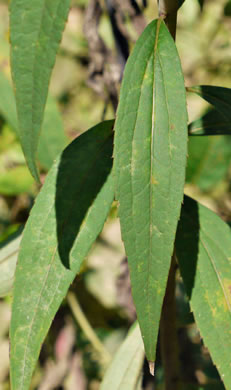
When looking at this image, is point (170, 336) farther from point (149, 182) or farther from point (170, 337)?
point (149, 182)

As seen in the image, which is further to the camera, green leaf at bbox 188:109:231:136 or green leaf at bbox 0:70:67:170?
green leaf at bbox 0:70:67:170

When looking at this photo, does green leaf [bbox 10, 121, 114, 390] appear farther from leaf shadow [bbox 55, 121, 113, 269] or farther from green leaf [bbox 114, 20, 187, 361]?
green leaf [bbox 114, 20, 187, 361]

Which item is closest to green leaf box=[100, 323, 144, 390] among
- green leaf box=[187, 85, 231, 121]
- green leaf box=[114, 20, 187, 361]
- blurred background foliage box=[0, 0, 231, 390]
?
blurred background foliage box=[0, 0, 231, 390]

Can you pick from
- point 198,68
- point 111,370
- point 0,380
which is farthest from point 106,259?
point 198,68

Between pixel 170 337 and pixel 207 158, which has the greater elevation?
pixel 207 158

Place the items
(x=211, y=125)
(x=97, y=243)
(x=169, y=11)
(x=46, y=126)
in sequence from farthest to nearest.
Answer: (x=97, y=243) → (x=46, y=126) → (x=211, y=125) → (x=169, y=11)

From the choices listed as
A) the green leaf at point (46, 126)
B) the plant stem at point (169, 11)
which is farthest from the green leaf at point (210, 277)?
the green leaf at point (46, 126)

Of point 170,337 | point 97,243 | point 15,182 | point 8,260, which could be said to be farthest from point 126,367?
point 97,243
